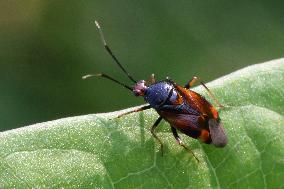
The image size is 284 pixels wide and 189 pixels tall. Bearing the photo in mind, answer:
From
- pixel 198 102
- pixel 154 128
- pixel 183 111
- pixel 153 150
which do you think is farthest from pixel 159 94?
pixel 153 150

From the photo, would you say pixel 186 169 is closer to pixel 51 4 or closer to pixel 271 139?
pixel 271 139

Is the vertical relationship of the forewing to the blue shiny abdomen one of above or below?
above

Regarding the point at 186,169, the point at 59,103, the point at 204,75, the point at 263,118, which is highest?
the point at 263,118

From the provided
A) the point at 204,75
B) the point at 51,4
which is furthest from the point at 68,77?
the point at 204,75

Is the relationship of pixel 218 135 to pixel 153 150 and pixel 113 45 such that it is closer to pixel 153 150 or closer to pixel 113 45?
pixel 153 150

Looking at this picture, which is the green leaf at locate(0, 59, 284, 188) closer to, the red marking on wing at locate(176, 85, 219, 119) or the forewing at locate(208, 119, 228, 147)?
the forewing at locate(208, 119, 228, 147)

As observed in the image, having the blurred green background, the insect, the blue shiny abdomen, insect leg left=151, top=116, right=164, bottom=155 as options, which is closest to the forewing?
the insect
